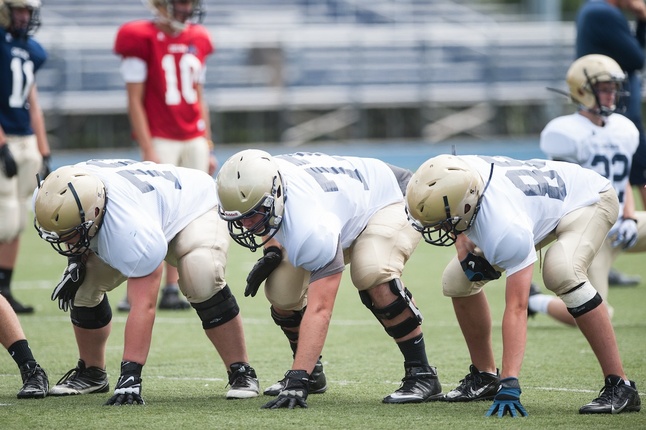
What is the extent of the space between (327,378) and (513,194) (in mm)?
1516

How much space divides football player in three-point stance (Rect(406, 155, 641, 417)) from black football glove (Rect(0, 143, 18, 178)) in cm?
359

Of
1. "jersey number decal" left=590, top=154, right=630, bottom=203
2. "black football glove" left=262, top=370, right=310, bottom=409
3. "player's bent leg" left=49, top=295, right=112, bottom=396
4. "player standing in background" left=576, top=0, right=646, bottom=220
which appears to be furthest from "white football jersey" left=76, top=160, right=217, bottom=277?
"player standing in background" left=576, top=0, right=646, bottom=220

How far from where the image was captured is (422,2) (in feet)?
71.4

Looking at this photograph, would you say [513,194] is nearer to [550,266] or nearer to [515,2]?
[550,266]

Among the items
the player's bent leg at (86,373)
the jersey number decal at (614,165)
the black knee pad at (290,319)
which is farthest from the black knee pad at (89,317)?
the jersey number decal at (614,165)

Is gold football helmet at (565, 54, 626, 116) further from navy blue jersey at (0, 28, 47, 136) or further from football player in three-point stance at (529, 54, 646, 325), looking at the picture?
navy blue jersey at (0, 28, 47, 136)

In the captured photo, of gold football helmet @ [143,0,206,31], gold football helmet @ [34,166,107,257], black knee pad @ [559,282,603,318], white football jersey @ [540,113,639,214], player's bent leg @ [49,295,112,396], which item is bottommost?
player's bent leg @ [49,295,112,396]

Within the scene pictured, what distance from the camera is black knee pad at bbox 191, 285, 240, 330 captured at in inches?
191

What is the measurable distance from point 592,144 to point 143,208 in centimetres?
273

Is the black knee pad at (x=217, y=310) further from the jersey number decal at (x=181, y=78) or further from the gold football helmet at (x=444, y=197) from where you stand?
the jersey number decal at (x=181, y=78)

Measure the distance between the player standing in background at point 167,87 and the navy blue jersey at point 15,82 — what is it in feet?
2.06

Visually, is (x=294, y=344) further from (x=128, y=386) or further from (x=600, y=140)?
(x=600, y=140)

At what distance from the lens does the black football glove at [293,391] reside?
14.6ft

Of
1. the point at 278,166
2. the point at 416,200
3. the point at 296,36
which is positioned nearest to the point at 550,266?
the point at 416,200
